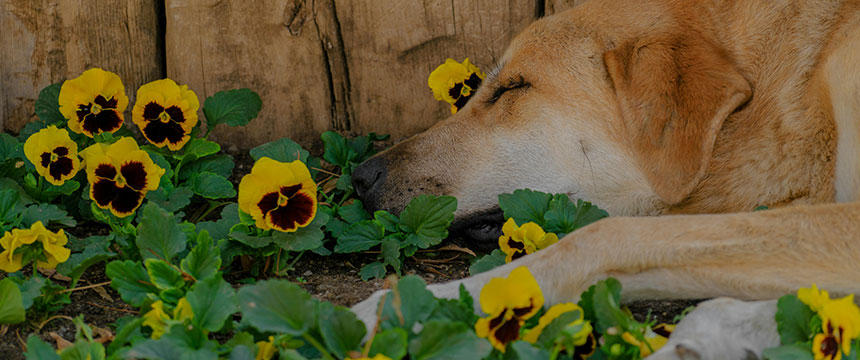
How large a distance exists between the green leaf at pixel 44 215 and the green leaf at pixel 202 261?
721 mm

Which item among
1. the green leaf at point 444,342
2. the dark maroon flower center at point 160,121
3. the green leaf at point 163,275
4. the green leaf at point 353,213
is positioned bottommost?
the green leaf at point 353,213

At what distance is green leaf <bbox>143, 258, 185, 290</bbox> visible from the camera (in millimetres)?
2154

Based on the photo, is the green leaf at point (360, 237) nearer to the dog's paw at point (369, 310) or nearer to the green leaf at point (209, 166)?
the dog's paw at point (369, 310)

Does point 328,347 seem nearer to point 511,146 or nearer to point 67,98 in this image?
point 511,146

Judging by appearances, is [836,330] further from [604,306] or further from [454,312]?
[454,312]

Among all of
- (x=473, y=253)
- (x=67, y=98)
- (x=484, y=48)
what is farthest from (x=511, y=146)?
(x=67, y=98)

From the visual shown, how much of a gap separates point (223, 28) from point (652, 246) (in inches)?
80.6

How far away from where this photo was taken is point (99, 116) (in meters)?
3.03

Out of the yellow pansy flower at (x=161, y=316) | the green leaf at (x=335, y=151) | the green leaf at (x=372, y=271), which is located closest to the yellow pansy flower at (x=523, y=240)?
the green leaf at (x=372, y=271)

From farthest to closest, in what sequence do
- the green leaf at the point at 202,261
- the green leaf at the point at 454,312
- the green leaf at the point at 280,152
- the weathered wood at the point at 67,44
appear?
the weathered wood at the point at 67,44 → the green leaf at the point at 280,152 → the green leaf at the point at 202,261 → the green leaf at the point at 454,312

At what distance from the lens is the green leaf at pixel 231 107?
3.21 metres

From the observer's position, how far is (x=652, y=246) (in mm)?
2277

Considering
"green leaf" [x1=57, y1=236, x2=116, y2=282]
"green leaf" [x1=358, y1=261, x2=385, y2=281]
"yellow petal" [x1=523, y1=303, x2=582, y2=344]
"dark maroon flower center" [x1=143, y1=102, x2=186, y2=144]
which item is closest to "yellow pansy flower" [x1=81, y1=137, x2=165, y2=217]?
"green leaf" [x1=57, y1=236, x2=116, y2=282]

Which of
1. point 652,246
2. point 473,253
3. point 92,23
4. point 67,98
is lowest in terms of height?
point 473,253
